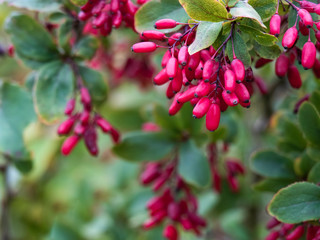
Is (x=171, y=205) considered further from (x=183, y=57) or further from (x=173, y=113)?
(x=183, y=57)

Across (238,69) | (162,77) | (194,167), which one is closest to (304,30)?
(238,69)

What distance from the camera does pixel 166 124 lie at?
3.96ft

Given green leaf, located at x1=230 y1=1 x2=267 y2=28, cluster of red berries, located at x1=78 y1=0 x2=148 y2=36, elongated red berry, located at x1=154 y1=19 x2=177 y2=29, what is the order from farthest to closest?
cluster of red berries, located at x1=78 y1=0 x2=148 y2=36 → elongated red berry, located at x1=154 y1=19 x2=177 y2=29 → green leaf, located at x1=230 y1=1 x2=267 y2=28

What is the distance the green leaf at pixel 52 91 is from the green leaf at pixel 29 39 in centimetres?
4

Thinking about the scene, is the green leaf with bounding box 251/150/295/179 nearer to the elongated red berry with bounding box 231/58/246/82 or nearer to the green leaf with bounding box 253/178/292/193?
the green leaf with bounding box 253/178/292/193

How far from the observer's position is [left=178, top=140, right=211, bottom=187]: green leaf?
1.15 metres

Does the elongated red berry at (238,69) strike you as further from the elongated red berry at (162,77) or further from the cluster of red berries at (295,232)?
the cluster of red berries at (295,232)

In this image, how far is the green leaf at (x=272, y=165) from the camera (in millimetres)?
1042

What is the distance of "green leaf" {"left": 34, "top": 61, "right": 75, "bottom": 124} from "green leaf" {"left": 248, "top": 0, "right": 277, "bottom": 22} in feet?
1.77

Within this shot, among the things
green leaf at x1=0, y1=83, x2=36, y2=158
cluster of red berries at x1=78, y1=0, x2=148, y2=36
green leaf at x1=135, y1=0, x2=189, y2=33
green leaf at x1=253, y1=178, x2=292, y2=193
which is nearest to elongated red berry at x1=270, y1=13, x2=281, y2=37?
green leaf at x1=135, y1=0, x2=189, y2=33

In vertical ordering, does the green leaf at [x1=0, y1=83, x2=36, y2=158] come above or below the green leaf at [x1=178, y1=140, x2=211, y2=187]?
above

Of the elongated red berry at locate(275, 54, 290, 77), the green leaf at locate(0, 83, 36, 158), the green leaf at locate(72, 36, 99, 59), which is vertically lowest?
the green leaf at locate(0, 83, 36, 158)

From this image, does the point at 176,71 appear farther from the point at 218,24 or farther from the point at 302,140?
the point at 302,140

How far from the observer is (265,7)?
28.2 inches
